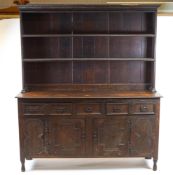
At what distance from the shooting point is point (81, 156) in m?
3.40

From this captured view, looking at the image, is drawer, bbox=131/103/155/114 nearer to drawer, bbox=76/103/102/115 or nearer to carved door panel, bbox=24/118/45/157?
drawer, bbox=76/103/102/115

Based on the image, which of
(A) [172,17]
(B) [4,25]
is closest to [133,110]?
(A) [172,17]

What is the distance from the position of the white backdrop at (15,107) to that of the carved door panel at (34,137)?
285 millimetres

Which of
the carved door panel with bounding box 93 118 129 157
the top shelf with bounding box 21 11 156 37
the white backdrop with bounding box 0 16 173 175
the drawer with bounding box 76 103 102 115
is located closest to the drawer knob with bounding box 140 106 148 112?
the carved door panel with bounding box 93 118 129 157

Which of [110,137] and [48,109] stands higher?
[48,109]

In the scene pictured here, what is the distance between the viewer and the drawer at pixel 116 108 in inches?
131

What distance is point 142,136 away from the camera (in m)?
3.38

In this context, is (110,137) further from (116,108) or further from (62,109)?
(62,109)

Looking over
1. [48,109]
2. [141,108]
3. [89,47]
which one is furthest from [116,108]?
[89,47]

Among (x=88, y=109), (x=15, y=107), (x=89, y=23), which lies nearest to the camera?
(x=88, y=109)

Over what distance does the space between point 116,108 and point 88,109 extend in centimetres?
33

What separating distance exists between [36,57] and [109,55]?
37.9 inches

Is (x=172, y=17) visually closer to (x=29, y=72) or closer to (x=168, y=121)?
(x=168, y=121)

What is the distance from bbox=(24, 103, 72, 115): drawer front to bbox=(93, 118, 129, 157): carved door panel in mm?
368
